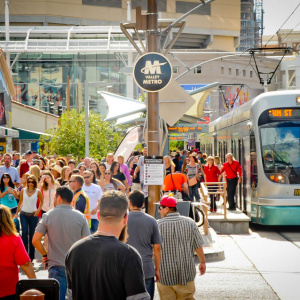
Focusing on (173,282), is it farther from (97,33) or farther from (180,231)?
(97,33)

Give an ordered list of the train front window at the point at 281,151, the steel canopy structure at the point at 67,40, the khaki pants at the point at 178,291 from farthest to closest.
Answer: the steel canopy structure at the point at 67,40 → the train front window at the point at 281,151 → the khaki pants at the point at 178,291

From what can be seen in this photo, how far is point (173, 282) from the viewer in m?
7.36

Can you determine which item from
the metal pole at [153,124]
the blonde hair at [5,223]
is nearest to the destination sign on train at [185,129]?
the metal pole at [153,124]

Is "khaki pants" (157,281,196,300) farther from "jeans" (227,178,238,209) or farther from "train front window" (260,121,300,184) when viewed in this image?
"jeans" (227,178,238,209)

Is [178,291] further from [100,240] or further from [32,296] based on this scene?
[32,296]

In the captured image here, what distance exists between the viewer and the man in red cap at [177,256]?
24.1ft

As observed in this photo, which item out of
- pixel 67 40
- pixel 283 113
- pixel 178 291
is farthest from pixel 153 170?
pixel 67 40

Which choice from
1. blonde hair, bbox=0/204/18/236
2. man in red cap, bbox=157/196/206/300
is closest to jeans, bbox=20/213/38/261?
man in red cap, bbox=157/196/206/300

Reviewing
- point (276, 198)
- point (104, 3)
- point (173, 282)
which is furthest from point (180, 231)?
point (104, 3)

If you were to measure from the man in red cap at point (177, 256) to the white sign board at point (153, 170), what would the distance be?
4.44 metres

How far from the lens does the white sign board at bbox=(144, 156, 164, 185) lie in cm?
1195

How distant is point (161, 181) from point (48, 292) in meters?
7.55

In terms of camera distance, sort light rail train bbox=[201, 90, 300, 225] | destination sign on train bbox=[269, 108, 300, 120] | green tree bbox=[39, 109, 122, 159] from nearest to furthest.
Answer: light rail train bbox=[201, 90, 300, 225] < destination sign on train bbox=[269, 108, 300, 120] < green tree bbox=[39, 109, 122, 159]

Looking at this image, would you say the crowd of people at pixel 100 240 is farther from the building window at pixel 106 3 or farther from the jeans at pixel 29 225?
the building window at pixel 106 3
